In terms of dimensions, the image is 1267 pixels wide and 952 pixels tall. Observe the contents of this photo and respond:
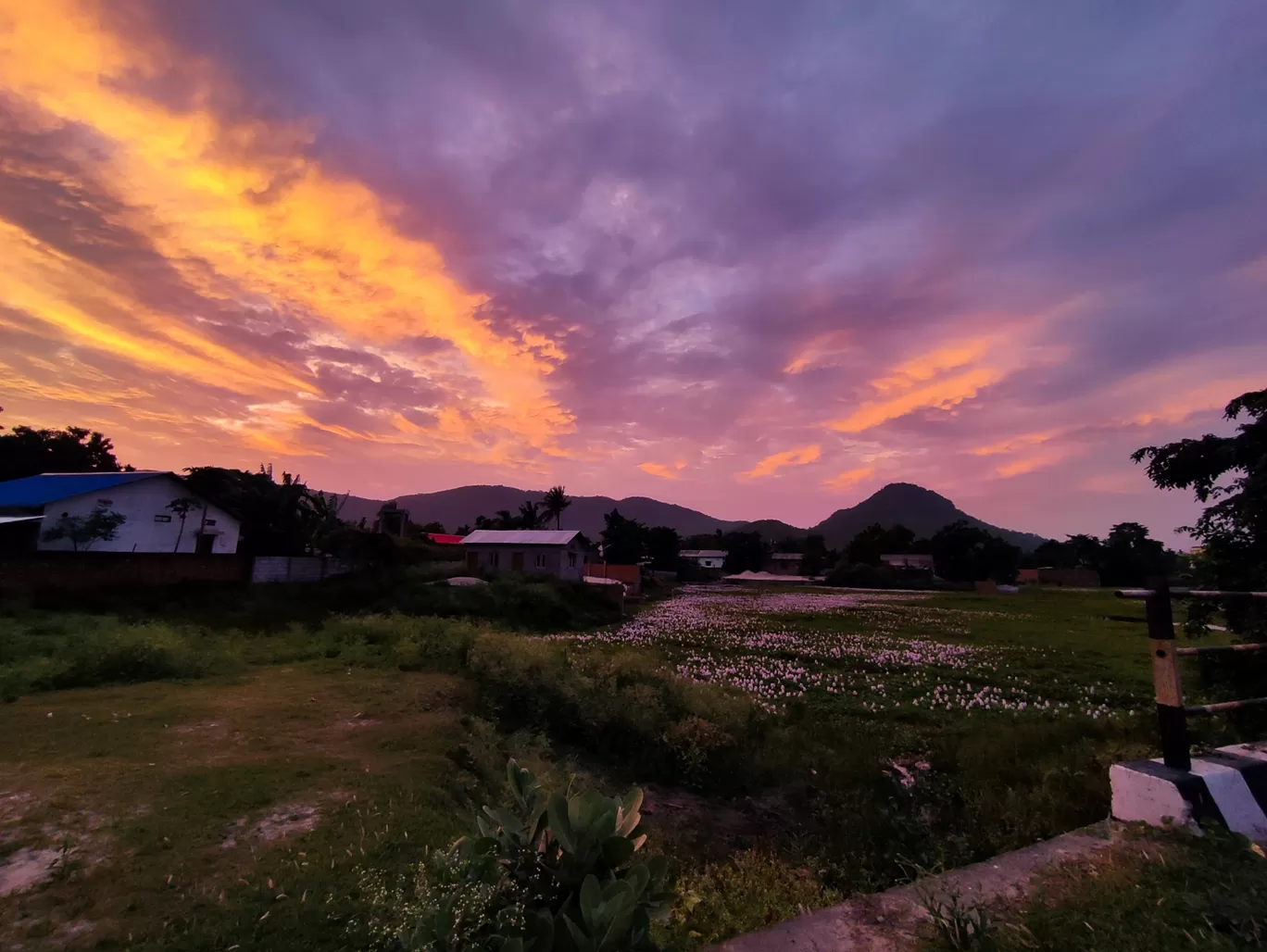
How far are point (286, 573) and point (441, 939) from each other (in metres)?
29.9

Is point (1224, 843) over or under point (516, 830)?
under

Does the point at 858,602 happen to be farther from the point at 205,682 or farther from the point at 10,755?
the point at 10,755

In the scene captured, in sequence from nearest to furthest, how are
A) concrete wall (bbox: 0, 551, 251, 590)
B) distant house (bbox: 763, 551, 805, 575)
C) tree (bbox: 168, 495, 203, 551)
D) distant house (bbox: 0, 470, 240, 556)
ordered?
concrete wall (bbox: 0, 551, 251, 590) < distant house (bbox: 0, 470, 240, 556) < tree (bbox: 168, 495, 203, 551) < distant house (bbox: 763, 551, 805, 575)

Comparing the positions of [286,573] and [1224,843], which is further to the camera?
[286,573]

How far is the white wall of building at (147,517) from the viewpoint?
82.9 feet

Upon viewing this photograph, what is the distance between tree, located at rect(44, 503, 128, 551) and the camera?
24.6 metres

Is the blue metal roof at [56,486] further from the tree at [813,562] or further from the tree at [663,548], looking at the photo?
the tree at [813,562]

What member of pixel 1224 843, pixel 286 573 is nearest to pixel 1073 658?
pixel 1224 843

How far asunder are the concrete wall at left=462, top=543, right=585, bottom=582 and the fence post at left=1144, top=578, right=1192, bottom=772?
39.9 m

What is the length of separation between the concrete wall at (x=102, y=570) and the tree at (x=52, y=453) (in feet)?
78.4

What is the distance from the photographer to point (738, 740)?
9.14 m

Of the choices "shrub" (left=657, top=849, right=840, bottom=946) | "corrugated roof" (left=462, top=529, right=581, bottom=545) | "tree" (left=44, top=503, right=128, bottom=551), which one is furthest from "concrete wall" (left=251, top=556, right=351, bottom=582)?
"shrub" (left=657, top=849, right=840, bottom=946)

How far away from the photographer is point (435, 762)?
6867 millimetres

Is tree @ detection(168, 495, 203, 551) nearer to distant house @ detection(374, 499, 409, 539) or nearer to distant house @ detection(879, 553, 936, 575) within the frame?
distant house @ detection(374, 499, 409, 539)
